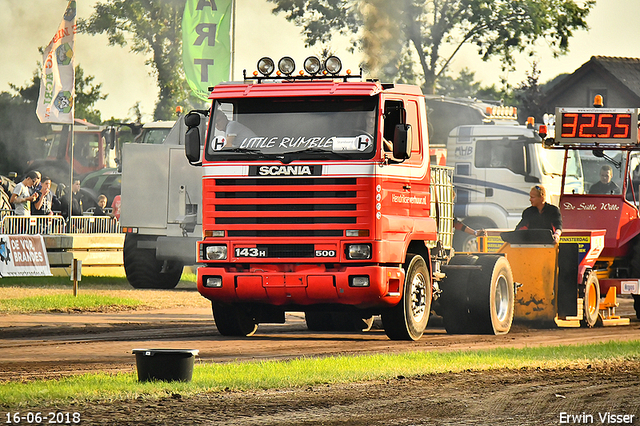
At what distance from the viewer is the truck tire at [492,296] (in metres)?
14.9

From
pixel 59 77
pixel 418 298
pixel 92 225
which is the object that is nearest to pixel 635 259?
pixel 418 298

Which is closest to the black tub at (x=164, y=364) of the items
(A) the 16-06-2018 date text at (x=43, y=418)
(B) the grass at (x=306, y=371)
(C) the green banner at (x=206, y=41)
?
(B) the grass at (x=306, y=371)

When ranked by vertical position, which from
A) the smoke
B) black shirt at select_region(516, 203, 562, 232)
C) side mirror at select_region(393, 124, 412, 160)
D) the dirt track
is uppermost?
the smoke

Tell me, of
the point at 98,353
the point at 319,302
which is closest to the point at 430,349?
the point at 319,302

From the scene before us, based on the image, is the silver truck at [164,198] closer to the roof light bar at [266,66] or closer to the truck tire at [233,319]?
the truck tire at [233,319]

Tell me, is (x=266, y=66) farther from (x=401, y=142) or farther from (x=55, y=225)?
(x=55, y=225)

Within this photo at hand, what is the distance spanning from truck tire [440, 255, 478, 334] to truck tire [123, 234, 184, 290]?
8.91 m

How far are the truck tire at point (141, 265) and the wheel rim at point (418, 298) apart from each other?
9.59m

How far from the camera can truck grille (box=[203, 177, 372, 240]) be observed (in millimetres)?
12773

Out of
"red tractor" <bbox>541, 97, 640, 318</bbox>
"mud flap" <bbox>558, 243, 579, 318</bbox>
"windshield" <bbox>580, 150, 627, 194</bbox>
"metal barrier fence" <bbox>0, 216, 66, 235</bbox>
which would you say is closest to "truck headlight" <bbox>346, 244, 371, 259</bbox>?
"mud flap" <bbox>558, 243, 579, 318</bbox>

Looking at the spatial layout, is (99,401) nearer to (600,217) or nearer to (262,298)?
(262,298)

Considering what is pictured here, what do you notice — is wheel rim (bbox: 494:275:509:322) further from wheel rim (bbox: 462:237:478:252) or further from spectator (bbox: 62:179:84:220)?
spectator (bbox: 62:179:84:220)

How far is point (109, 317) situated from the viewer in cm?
1734

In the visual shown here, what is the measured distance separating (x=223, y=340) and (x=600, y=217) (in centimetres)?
772
